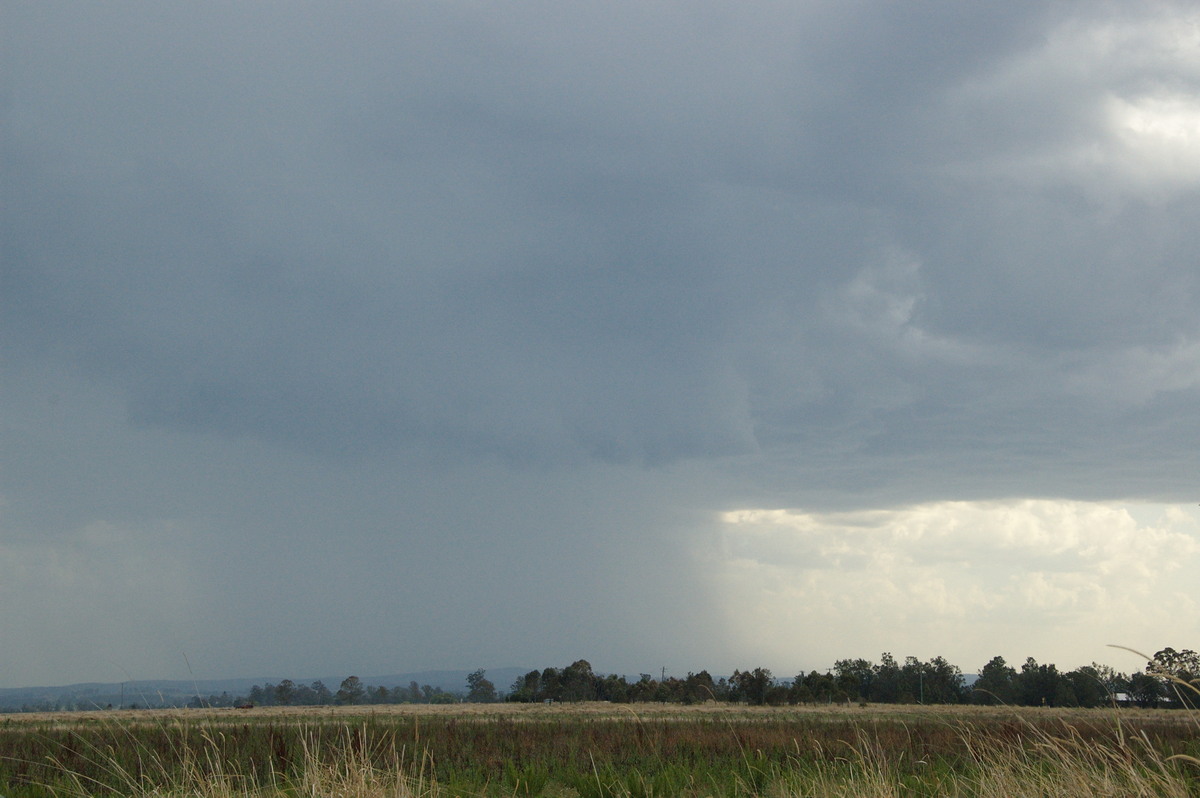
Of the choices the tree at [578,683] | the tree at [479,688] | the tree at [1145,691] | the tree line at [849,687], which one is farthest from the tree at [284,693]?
the tree at [1145,691]

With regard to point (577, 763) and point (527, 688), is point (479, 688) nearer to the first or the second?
point (527, 688)

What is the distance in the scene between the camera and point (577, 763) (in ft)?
A: 67.5

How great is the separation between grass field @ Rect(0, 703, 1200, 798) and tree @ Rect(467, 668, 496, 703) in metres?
124

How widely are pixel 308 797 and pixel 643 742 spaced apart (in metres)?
13.6

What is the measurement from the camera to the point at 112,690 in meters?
12.3

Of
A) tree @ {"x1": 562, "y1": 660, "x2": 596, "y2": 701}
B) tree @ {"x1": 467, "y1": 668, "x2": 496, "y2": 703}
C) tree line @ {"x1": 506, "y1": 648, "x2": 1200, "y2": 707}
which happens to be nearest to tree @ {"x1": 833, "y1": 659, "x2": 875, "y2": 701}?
tree line @ {"x1": 506, "y1": 648, "x2": 1200, "y2": 707}

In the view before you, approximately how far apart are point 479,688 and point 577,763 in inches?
5671

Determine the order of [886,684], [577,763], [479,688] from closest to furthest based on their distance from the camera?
[577,763] < [886,684] < [479,688]

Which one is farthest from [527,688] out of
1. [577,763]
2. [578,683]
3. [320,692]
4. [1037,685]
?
[577,763]

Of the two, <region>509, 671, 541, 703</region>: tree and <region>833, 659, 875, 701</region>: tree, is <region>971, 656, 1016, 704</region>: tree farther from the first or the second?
<region>509, 671, 541, 703</region>: tree

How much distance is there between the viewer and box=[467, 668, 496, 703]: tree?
15175 centimetres

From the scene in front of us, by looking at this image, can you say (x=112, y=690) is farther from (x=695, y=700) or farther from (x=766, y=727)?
(x=695, y=700)

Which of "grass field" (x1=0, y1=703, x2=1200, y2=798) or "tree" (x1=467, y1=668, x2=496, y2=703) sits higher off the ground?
"grass field" (x1=0, y1=703, x2=1200, y2=798)

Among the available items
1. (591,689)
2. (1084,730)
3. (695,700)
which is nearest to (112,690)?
(1084,730)
